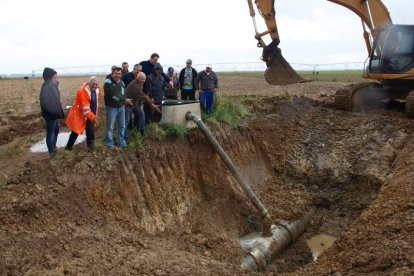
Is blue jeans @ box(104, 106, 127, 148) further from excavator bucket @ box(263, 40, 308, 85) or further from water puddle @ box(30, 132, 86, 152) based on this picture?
excavator bucket @ box(263, 40, 308, 85)

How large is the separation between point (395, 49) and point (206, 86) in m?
5.59

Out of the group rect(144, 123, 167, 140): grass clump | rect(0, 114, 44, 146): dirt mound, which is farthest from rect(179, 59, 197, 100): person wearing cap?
rect(0, 114, 44, 146): dirt mound

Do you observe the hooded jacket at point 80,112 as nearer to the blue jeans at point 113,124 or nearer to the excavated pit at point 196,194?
the blue jeans at point 113,124

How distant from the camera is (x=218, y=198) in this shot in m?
10.3

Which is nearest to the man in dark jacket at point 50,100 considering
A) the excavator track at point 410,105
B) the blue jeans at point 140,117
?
the blue jeans at point 140,117

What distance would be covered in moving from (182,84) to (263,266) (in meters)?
5.43

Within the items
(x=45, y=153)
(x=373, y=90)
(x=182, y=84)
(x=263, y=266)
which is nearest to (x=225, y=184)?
(x=263, y=266)

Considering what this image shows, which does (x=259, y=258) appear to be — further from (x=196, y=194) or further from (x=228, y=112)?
(x=228, y=112)

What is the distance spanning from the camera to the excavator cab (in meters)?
12.6

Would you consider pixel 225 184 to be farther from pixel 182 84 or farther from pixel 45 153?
pixel 45 153

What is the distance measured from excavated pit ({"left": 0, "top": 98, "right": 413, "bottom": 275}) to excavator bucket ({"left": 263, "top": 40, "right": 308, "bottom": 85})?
3.29ft

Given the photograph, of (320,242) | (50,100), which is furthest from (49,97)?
(320,242)

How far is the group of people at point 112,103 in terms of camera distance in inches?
328

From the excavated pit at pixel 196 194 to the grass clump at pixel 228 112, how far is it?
0.27 metres
